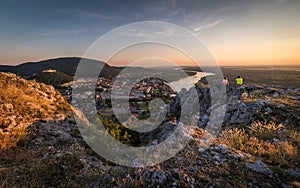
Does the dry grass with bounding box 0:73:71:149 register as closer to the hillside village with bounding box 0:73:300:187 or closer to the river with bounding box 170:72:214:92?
the hillside village with bounding box 0:73:300:187

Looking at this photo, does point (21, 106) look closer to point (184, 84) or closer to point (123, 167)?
point (123, 167)

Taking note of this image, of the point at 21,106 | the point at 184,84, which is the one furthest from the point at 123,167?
the point at 184,84

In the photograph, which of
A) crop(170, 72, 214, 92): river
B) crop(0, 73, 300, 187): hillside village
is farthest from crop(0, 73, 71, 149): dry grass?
crop(170, 72, 214, 92): river

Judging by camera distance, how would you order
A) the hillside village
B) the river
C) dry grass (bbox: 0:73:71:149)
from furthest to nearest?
the river → dry grass (bbox: 0:73:71:149) → the hillside village

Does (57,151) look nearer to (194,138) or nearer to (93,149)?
(93,149)

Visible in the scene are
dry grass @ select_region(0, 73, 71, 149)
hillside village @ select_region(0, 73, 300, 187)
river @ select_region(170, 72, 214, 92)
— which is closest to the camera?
hillside village @ select_region(0, 73, 300, 187)

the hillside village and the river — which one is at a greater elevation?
the hillside village

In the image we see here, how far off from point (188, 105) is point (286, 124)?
13044 millimetres

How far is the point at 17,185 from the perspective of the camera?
4.05m

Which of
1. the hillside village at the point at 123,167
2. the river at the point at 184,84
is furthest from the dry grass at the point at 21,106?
the river at the point at 184,84

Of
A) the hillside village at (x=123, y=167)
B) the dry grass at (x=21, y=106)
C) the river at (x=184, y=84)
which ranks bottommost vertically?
the river at (x=184, y=84)

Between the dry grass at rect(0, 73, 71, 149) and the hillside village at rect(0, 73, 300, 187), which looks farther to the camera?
the dry grass at rect(0, 73, 71, 149)

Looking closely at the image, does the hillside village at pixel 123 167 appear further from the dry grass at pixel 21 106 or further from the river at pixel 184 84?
the river at pixel 184 84

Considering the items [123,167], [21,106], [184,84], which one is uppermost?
[21,106]
